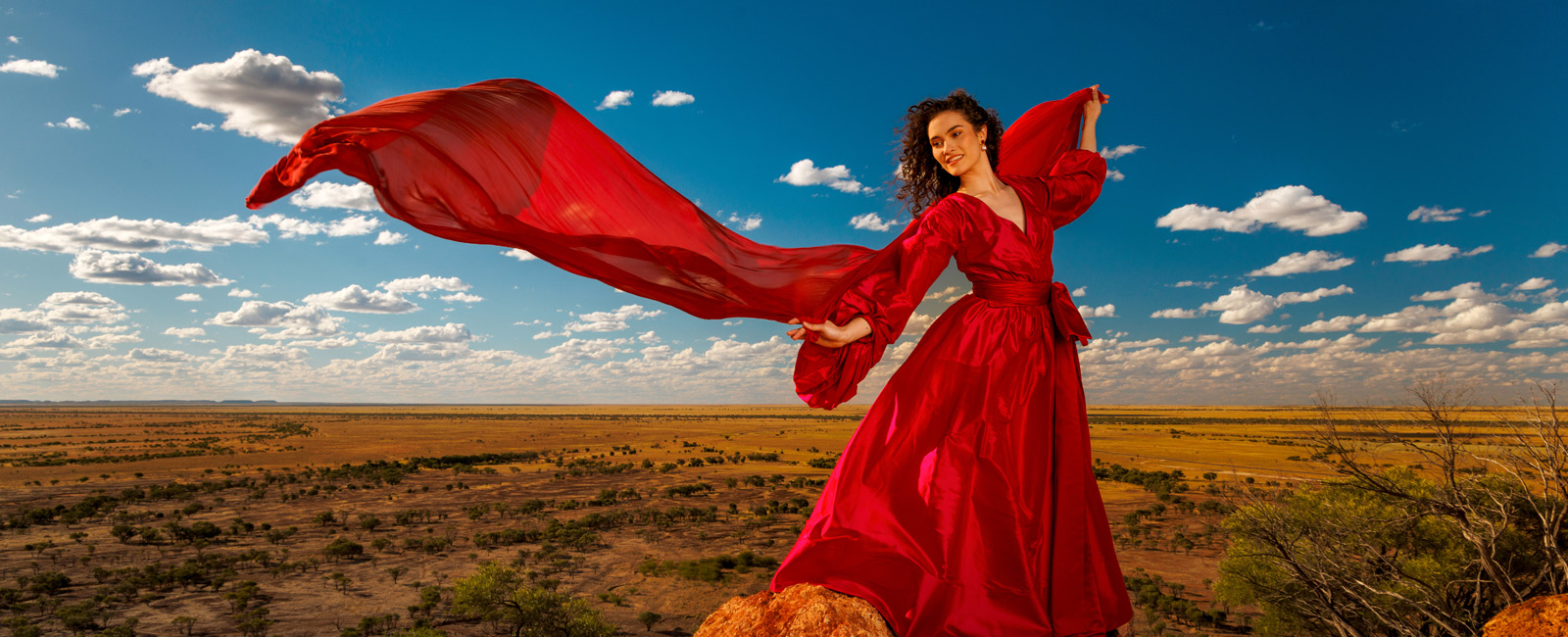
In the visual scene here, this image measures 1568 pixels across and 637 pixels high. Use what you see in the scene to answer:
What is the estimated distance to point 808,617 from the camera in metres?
2.46

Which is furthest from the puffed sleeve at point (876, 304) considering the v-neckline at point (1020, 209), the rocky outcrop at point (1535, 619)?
the rocky outcrop at point (1535, 619)

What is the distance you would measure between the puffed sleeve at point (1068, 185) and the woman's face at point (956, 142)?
31cm

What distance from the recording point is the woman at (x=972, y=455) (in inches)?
104

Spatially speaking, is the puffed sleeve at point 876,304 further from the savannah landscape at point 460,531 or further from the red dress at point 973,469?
the savannah landscape at point 460,531

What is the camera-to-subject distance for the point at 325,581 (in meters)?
27.5

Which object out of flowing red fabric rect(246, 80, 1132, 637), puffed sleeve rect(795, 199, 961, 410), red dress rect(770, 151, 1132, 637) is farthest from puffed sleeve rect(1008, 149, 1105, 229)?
puffed sleeve rect(795, 199, 961, 410)

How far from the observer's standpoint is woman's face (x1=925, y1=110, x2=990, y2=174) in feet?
10.1

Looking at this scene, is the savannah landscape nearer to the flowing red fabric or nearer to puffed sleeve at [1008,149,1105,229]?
puffed sleeve at [1008,149,1105,229]

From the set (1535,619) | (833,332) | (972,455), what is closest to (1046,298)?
(972,455)

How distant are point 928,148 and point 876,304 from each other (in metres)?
1.08

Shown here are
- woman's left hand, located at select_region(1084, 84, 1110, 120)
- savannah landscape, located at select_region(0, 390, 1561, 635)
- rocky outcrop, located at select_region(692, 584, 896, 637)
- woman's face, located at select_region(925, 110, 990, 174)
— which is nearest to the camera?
rocky outcrop, located at select_region(692, 584, 896, 637)

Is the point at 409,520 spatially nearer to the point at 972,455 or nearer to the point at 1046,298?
the point at 972,455

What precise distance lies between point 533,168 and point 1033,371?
7.53ft

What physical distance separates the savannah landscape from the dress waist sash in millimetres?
5526
